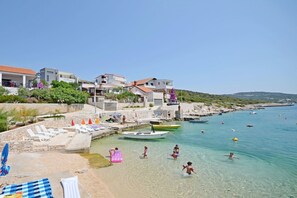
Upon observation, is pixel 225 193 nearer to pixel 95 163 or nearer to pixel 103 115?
pixel 95 163

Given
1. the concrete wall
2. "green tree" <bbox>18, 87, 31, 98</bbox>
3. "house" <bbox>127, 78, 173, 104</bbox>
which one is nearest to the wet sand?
the concrete wall

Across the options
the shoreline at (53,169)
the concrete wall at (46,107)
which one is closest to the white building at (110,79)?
the concrete wall at (46,107)

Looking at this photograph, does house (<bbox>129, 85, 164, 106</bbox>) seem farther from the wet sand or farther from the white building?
the wet sand

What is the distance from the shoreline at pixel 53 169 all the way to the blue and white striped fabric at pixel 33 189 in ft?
0.87

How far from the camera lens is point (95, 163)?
13.3 meters

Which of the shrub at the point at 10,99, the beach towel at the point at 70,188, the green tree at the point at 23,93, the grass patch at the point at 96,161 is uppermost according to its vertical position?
the green tree at the point at 23,93

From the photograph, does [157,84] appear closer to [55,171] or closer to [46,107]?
[46,107]

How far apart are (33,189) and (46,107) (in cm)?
2594

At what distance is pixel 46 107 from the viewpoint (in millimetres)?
30953

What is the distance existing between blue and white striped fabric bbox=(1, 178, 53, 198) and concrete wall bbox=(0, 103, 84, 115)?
21.0 m

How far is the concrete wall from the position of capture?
26164 millimetres

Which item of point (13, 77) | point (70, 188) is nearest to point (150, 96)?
point (13, 77)

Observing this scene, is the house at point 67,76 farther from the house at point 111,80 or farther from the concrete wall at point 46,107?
the concrete wall at point 46,107

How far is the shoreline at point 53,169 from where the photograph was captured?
8.88 meters
